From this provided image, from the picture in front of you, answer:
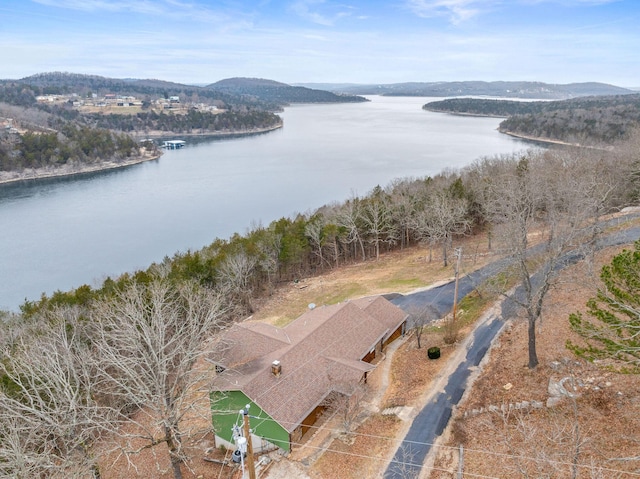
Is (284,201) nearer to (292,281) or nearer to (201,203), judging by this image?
(201,203)

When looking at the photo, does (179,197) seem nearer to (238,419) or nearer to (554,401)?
(238,419)

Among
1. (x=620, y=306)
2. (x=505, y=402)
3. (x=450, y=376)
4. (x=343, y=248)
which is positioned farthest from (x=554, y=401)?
(x=343, y=248)

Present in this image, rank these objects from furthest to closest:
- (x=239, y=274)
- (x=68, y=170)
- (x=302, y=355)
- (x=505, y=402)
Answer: (x=68, y=170)
(x=239, y=274)
(x=302, y=355)
(x=505, y=402)

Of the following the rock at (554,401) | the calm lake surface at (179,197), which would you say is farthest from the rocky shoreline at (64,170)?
the rock at (554,401)

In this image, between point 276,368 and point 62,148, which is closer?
point 276,368

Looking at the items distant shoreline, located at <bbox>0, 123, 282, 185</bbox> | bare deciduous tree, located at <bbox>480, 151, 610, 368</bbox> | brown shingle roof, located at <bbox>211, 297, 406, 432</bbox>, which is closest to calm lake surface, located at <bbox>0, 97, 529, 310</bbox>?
distant shoreline, located at <bbox>0, 123, 282, 185</bbox>
